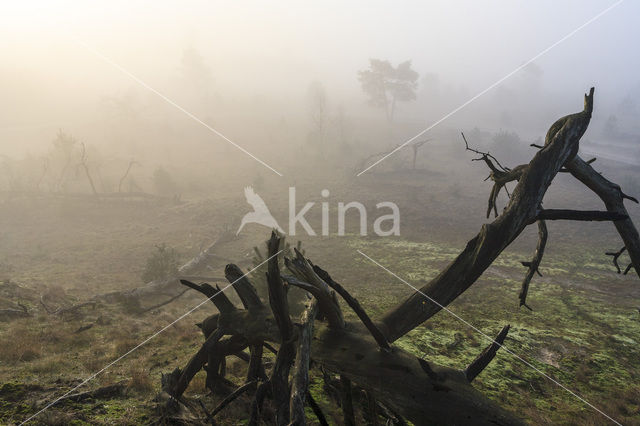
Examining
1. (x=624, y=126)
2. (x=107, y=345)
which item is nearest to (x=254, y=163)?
(x=107, y=345)

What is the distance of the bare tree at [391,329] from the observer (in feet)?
8.57

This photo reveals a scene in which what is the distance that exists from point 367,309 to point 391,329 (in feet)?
24.0

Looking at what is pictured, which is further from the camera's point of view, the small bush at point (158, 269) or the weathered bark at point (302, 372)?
the small bush at point (158, 269)

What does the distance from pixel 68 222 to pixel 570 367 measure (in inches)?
1311

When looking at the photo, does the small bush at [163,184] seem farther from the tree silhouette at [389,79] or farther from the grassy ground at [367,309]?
the tree silhouette at [389,79]

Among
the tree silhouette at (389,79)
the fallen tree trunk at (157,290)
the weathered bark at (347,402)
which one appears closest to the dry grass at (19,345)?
the fallen tree trunk at (157,290)

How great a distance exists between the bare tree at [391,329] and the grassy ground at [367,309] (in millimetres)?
1455

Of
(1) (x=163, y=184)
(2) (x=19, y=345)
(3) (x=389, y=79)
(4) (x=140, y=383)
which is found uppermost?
(3) (x=389, y=79)

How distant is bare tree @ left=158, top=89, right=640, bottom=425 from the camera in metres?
2.61

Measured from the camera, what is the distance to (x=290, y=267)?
115 inches

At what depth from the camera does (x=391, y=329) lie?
355cm

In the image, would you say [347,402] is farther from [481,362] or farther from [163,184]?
[163,184]

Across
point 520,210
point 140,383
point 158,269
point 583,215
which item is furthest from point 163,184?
point 583,215

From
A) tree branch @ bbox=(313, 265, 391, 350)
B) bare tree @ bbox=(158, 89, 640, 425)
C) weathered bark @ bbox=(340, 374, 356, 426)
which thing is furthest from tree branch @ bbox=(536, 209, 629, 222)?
weathered bark @ bbox=(340, 374, 356, 426)
